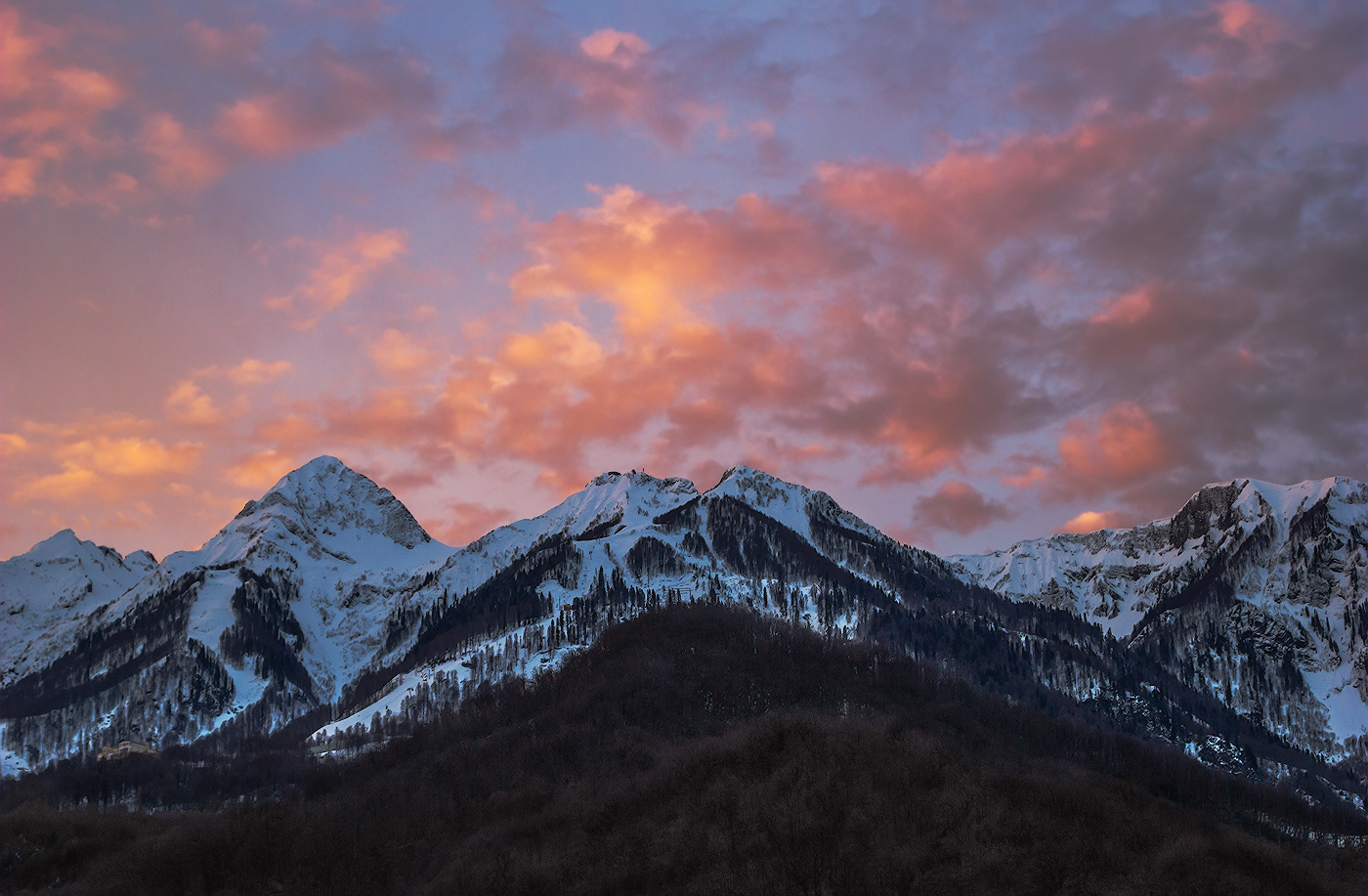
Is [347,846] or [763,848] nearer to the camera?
[763,848]

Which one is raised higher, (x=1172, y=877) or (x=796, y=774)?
(x=796, y=774)

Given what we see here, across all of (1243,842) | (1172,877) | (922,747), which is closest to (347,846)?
(922,747)

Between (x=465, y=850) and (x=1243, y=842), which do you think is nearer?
(x=1243, y=842)

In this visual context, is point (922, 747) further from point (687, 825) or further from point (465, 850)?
point (465, 850)

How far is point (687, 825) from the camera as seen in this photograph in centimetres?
17200

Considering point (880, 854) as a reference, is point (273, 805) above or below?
above

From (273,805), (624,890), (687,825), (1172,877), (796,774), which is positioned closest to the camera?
(1172,877)

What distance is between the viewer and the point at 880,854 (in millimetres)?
155625

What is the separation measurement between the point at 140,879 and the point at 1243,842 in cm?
16958

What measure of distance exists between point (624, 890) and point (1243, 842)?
95159 mm

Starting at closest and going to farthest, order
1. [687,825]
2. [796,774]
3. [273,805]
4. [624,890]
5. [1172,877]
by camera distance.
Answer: [1172,877], [624,890], [687,825], [796,774], [273,805]

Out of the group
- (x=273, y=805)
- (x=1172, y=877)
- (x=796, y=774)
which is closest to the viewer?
(x=1172, y=877)

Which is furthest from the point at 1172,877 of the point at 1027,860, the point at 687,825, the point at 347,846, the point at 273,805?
the point at 273,805

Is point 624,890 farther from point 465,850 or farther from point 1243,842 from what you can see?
point 1243,842
